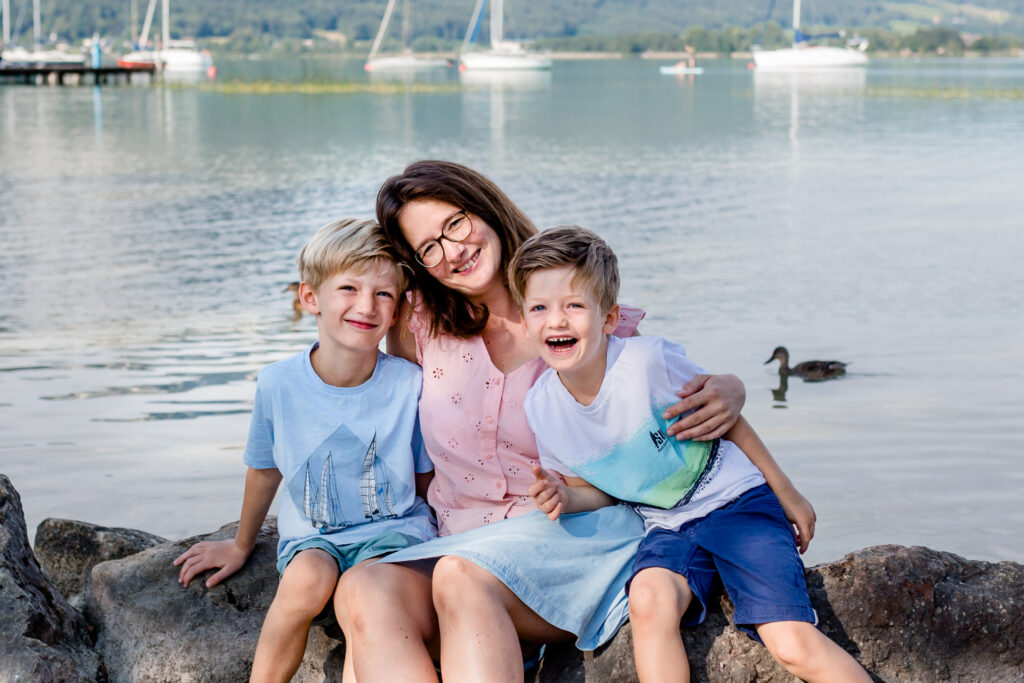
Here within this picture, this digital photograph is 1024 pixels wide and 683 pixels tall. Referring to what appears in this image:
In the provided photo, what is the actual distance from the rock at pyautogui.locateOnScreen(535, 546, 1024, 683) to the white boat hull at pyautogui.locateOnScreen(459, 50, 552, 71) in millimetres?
86255

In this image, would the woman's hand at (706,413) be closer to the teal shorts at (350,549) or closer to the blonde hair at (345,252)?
the teal shorts at (350,549)

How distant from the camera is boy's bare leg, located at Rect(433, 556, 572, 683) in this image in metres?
2.70

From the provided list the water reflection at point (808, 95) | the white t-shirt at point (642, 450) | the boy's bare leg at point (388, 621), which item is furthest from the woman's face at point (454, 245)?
the water reflection at point (808, 95)

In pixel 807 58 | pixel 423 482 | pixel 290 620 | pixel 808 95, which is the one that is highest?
pixel 807 58

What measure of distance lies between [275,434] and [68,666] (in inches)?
→ 33.6

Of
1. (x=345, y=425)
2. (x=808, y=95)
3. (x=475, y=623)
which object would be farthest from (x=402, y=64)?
(x=475, y=623)

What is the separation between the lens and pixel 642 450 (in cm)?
314

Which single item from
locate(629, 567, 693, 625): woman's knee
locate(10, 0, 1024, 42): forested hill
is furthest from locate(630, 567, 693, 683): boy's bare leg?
locate(10, 0, 1024, 42): forested hill

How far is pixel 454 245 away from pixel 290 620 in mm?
1206

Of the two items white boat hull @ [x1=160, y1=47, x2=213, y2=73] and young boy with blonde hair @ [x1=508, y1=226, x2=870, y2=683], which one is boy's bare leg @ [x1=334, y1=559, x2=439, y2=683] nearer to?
young boy with blonde hair @ [x1=508, y1=226, x2=870, y2=683]

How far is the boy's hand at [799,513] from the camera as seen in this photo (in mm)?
3137

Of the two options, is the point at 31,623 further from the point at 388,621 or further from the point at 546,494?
the point at 546,494

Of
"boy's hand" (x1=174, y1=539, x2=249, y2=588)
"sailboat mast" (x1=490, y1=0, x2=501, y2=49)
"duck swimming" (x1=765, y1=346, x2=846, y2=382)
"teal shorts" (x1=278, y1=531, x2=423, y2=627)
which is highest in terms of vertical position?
"sailboat mast" (x1=490, y1=0, x2=501, y2=49)

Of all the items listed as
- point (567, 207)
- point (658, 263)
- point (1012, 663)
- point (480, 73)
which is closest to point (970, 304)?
point (658, 263)
